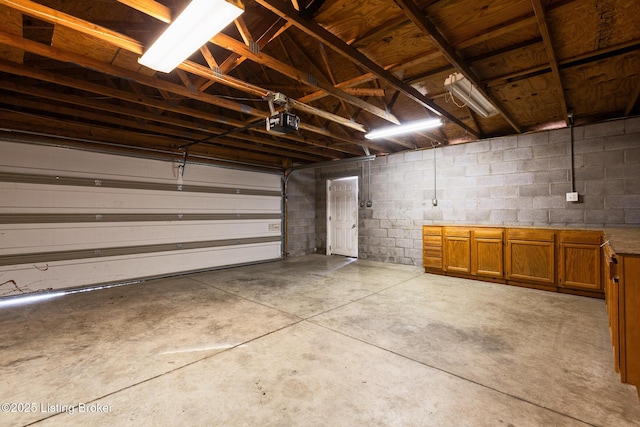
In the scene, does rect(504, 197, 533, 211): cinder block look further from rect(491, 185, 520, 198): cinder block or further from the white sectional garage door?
the white sectional garage door

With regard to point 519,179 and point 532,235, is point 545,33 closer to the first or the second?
point 532,235

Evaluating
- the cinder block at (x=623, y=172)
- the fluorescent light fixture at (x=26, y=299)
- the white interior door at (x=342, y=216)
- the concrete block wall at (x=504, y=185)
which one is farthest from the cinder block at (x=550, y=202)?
the fluorescent light fixture at (x=26, y=299)

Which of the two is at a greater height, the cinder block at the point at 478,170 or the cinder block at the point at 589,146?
the cinder block at the point at 589,146

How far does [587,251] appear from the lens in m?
3.74

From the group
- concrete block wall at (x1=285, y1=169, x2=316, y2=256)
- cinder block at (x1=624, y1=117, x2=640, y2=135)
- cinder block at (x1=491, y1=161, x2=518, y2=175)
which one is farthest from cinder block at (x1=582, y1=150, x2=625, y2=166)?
concrete block wall at (x1=285, y1=169, x2=316, y2=256)

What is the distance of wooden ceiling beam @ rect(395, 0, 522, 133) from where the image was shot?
1.88m

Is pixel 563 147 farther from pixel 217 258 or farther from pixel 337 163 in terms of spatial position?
pixel 217 258

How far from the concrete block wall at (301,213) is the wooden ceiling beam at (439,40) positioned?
520 cm

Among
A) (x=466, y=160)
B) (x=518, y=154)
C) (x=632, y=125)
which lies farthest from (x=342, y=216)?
(x=632, y=125)

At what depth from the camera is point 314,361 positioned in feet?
7.32

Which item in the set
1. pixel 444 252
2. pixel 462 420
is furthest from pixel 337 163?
pixel 462 420

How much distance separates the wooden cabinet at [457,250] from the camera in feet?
15.8

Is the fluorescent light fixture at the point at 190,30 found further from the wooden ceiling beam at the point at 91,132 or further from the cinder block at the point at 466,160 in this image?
the cinder block at the point at 466,160

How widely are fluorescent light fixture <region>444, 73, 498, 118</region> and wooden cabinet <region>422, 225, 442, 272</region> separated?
227 centimetres
